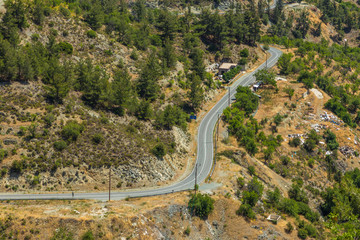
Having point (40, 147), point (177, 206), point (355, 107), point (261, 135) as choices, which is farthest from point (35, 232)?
point (355, 107)

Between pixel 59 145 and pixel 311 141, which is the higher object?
pixel 59 145

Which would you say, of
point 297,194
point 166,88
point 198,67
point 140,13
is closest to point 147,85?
point 166,88

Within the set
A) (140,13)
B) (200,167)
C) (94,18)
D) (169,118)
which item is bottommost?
(200,167)

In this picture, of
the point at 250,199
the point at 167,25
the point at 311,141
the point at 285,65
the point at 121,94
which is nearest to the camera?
the point at 250,199

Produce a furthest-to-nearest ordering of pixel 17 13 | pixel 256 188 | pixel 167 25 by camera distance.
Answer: pixel 167 25, pixel 17 13, pixel 256 188

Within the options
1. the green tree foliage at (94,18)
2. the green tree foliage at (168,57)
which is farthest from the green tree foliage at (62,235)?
the green tree foliage at (94,18)

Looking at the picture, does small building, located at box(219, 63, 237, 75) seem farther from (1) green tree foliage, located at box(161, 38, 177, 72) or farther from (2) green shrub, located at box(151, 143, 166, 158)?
(2) green shrub, located at box(151, 143, 166, 158)

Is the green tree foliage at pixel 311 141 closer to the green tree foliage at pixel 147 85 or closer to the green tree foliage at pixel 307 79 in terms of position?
the green tree foliage at pixel 307 79

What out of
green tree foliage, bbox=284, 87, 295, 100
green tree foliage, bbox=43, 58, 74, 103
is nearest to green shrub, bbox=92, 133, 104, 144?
green tree foliage, bbox=43, 58, 74, 103

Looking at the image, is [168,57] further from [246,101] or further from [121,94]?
[121,94]
